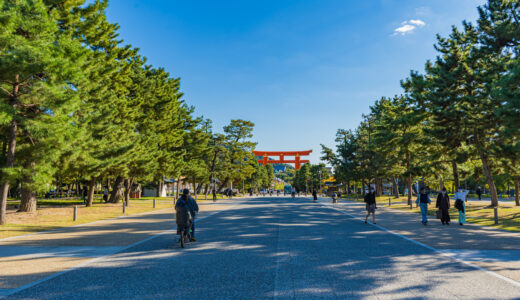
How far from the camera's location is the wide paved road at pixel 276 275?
499 centimetres

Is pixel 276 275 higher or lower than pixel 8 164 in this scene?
lower

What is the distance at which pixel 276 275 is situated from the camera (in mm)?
5973

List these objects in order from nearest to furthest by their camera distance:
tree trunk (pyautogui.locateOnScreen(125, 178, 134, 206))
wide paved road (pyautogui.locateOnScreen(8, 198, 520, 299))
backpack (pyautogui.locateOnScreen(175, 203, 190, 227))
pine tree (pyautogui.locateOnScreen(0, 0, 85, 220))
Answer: wide paved road (pyautogui.locateOnScreen(8, 198, 520, 299)) → backpack (pyautogui.locateOnScreen(175, 203, 190, 227)) → pine tree (pyautogui.locateOnScreen(0, 0, 85, 220)) → tree trunk (pyautogui.locateOnScreen(125, 178, 134, 206))

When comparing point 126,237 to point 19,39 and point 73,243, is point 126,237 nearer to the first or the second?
point 73,243

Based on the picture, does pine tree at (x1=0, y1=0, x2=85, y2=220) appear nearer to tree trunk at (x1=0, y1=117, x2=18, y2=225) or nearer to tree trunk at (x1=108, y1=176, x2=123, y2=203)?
tree trunk at (x1=0, y1=117, x2=18, y2=225)

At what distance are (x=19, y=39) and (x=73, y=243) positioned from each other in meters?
9.17

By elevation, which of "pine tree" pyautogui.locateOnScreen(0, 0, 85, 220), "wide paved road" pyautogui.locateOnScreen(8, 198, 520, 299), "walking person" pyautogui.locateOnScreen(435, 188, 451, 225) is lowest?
"wide paved road" pyautogui.locateOnScreen(8, 198, 520, 299)

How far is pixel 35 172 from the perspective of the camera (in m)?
14.2

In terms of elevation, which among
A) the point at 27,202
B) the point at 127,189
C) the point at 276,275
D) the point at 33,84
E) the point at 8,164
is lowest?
the point at 276,275

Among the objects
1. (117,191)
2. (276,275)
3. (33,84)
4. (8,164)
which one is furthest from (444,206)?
(117,191)

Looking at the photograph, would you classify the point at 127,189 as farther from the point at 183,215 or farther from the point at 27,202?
the point at 183,215

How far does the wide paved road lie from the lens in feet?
16.4

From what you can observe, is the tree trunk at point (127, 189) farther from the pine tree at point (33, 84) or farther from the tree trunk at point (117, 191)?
the pine tree at point (33, 84)

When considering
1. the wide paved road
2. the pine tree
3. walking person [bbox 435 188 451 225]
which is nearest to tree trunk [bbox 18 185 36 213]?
the pine tree
